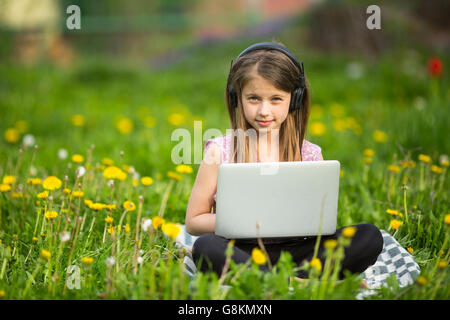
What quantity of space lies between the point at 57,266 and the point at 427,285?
135cm

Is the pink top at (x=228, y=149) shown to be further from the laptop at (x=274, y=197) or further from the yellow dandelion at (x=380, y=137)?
the yellow dandelion at (x=380, y=137)

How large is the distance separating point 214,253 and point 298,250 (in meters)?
0.42

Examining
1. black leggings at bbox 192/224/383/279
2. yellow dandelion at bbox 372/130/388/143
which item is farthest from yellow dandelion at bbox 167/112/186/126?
black leggings at bbox 192/224/383/279

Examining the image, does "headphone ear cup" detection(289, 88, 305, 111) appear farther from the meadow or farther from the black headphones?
the meadow

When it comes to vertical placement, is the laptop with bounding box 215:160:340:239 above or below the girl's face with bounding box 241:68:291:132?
below

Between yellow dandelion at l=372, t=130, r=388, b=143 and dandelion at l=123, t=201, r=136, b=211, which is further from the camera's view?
yellow dandelion at l=372, t=130, r=388, b=143

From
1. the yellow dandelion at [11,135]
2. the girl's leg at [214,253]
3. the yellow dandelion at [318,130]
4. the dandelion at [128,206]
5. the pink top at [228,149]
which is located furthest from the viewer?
the yellow dandelion at [318,130]

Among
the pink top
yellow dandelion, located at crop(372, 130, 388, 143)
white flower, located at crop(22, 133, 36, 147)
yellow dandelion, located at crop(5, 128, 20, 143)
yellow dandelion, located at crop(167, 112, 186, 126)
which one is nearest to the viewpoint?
the pink top

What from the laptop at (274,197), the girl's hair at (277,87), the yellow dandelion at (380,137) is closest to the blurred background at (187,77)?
the yellow dandelion at (380,137)

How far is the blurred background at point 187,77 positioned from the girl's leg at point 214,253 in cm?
76

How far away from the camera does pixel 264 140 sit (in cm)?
235

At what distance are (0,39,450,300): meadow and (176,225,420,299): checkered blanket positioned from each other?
66 millimetres

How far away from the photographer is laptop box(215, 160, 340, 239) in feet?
6.21

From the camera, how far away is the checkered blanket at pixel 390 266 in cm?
217
